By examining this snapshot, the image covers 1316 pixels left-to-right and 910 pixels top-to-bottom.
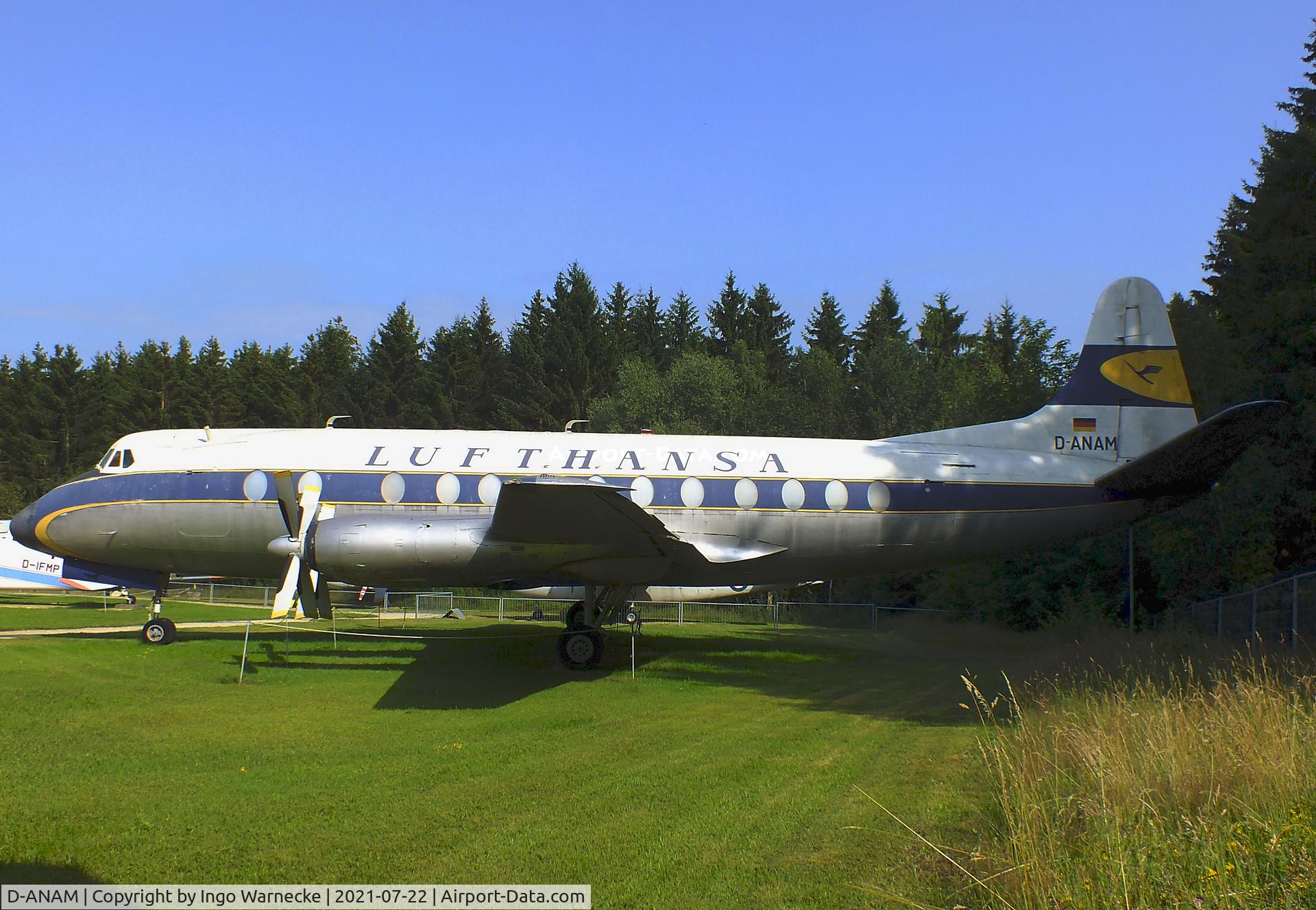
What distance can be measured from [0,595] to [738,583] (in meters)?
31.9

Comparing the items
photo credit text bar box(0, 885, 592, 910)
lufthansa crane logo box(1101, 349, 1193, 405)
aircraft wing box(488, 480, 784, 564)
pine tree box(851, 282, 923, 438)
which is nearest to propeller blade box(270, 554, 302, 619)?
aircraft wing box(488, 480, 784, 564)

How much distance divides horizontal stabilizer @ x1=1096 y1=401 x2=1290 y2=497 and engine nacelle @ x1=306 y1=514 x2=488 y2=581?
1055 centimetres

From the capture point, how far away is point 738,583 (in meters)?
16.1

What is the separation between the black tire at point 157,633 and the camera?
16.8 meters

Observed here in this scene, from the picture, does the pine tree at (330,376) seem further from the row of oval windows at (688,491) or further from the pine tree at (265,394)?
the row of oval windows at (688,491)

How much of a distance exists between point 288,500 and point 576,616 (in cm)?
532

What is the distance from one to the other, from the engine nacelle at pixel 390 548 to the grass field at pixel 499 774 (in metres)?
1.74

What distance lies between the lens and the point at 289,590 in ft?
43.4

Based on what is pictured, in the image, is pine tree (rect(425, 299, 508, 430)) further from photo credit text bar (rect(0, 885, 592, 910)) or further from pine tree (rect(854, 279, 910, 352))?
photo credit text bar (rect(0, 885, 592, 910))

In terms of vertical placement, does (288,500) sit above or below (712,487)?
below

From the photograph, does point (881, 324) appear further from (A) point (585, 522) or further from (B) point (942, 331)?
(A) point (585, 522)

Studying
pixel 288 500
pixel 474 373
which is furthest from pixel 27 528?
pixel 474 373

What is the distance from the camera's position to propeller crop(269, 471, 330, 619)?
13.4 meters

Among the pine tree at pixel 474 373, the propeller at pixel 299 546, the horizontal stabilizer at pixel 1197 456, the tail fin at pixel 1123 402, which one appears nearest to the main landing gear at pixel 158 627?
the propeller at pixel 299 546
